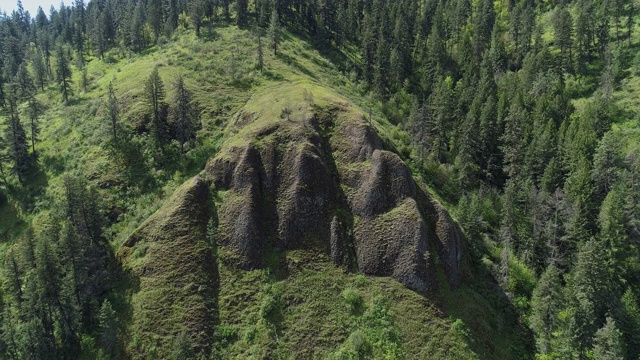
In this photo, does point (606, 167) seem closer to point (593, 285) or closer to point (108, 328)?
point (593, 285)

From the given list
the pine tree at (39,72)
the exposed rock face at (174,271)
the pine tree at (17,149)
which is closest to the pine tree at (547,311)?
the exposed rock face at (174,271)

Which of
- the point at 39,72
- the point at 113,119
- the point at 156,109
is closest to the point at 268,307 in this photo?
the point at 156,109

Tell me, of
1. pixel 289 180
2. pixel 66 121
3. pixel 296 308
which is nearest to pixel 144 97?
pixel 66 121

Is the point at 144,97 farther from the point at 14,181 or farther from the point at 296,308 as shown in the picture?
the point at 296,308

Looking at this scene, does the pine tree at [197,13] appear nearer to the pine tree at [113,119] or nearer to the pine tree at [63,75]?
the pine tree at [63,75]

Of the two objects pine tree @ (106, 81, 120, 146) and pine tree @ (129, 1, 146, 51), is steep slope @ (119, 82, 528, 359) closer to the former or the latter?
pine tree @ (106, 81, 120, 146)

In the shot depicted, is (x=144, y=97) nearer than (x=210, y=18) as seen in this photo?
Yes
